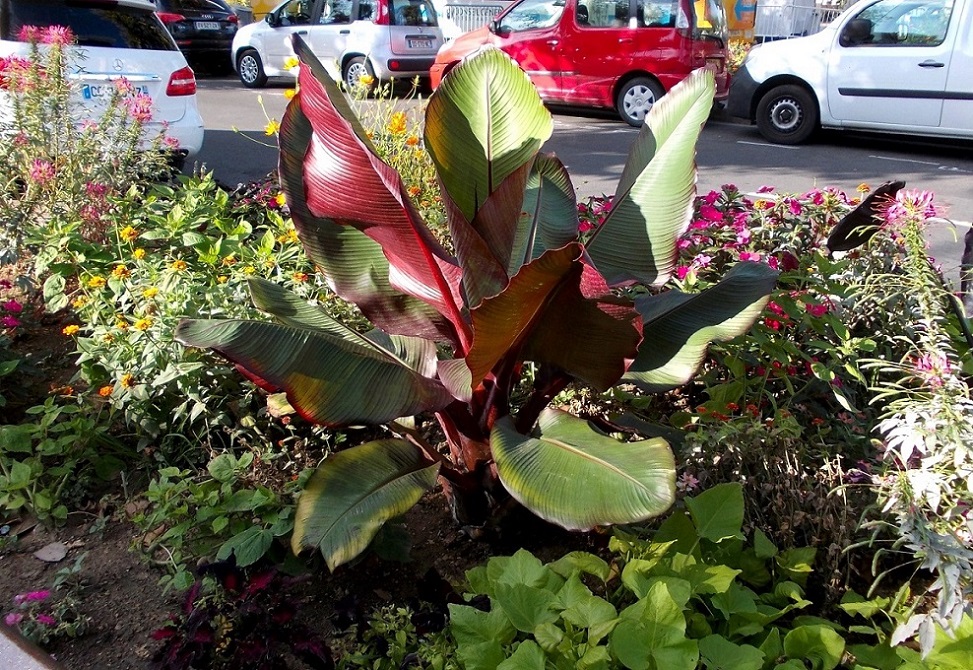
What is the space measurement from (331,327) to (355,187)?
0.63m

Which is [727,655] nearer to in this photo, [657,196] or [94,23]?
[657,196]

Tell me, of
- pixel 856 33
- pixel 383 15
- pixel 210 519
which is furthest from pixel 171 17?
pixel 210 519

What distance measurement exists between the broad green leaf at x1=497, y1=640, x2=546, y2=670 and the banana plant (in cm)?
28

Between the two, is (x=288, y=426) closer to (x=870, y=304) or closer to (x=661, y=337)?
(x=661, y=337)

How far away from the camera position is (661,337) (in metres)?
2.50

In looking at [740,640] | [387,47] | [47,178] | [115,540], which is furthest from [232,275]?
[387,47]

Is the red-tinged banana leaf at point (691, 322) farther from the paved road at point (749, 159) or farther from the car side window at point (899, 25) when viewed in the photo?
the car side window at point (899, 25)

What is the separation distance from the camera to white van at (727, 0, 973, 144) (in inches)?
376

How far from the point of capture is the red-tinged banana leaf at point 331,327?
260cm

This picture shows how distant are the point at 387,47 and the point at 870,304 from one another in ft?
42.4

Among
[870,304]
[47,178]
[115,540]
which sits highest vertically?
[47,178]

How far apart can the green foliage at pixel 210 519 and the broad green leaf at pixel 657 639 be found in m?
1.06

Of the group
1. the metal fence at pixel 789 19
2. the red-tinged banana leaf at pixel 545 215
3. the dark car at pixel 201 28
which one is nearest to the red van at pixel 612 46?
the dark car at pixel 201 28

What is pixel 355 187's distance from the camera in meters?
2.21
